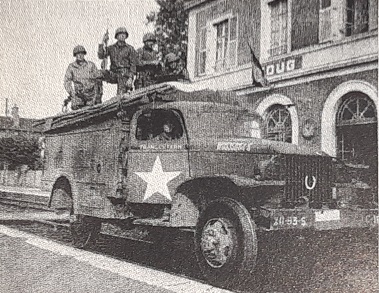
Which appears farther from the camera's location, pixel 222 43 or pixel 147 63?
pixel 147 63

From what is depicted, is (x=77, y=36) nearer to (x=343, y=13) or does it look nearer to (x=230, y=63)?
(x=230, y=63)

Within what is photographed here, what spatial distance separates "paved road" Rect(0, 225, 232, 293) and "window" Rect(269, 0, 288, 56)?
118 centimetres

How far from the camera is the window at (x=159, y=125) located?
279cm

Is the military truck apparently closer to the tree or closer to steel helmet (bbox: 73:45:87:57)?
the tree

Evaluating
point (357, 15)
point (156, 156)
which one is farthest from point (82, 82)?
point (357, 15)

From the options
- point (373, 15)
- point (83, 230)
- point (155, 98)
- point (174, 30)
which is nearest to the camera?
point (373, 15)

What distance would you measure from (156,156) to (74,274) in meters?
0.79

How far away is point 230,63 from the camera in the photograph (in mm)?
2469

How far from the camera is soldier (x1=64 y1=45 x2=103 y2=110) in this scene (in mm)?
2684

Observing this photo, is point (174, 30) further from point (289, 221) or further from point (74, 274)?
point (74, 274)

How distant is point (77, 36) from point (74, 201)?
1193 millimetres

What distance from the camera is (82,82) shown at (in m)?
2.84

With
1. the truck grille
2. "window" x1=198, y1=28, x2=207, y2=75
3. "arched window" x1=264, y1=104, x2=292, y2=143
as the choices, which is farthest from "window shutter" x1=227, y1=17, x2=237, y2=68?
the truck grille

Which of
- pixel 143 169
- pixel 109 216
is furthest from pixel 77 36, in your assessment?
pixel 109 216
